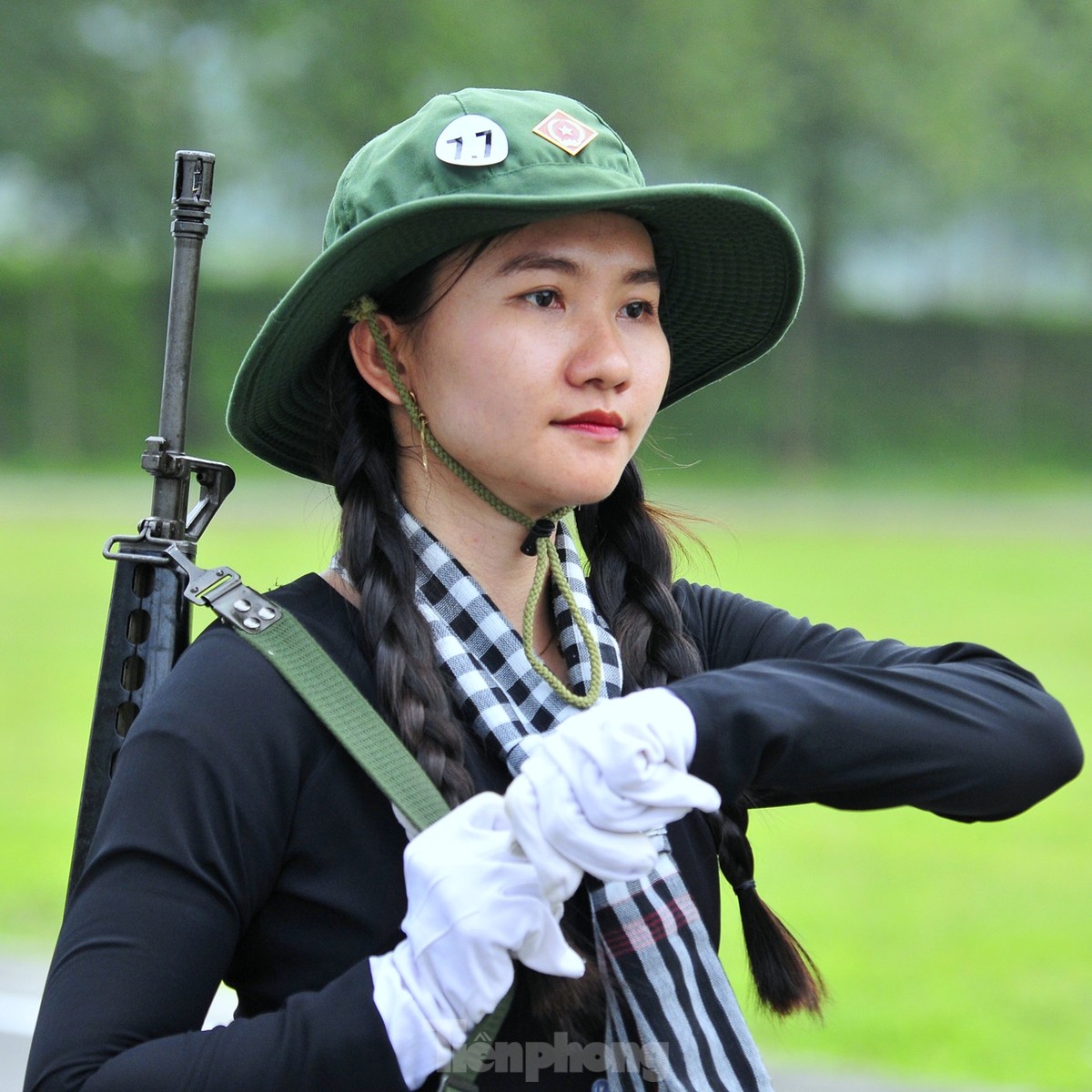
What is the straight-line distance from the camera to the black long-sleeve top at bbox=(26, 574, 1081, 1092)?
1.50m

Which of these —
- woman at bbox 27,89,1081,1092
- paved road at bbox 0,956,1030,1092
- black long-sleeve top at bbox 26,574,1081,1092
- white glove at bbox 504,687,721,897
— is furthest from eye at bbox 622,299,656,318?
paved road at bbox 0,956,1030,1092

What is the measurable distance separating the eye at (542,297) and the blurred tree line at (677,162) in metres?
25.1

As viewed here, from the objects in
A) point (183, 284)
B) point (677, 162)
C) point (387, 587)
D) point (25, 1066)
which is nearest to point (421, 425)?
point (387, 587)

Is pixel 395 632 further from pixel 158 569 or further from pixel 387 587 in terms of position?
pixel 158 569

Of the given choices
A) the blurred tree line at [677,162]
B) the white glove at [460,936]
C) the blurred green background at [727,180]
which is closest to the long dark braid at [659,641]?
the white glove at [460,936]

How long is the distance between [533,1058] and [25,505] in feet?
60.8

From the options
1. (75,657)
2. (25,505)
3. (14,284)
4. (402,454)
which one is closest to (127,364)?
(14,284)

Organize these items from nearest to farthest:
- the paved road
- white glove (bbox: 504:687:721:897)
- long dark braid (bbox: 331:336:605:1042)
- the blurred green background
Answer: white glove (bbox: 504:687:721:897) < long dark braid (bbox: 331:336:605:1042) < the paved road < the blurred green background

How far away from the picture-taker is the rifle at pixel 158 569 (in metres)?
1.91

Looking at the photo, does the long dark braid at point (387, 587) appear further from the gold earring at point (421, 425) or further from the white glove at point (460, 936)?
the white glove at point (460, 936)

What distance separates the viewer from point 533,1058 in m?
1.65

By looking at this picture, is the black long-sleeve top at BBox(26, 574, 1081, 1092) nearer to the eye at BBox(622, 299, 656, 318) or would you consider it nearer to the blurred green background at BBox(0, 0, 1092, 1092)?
the eye at BBox(622, 299, 656, 318)

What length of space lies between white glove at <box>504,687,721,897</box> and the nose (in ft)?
1.48

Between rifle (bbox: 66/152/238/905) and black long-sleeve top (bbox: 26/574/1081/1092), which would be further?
rifle (bbox: 66/152/238/905)
